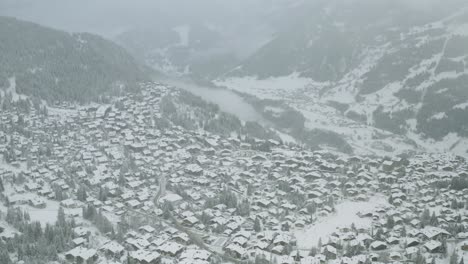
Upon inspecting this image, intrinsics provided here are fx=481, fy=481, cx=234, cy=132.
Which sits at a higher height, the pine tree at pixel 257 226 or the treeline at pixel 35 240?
the pine tree at pixel 257 226

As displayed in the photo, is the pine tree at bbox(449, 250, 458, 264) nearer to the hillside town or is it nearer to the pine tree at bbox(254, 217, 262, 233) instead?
the hillside town

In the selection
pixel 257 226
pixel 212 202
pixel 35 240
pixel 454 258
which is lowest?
pixel 35 240

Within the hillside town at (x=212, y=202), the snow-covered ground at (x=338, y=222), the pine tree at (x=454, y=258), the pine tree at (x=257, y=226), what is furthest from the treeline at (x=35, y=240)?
the pine tree at (x=454, y=258)

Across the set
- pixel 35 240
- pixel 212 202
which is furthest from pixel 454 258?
pixel 35 240

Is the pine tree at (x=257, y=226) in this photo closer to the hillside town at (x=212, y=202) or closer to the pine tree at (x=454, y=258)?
the hillside town at (x=212, y=202)

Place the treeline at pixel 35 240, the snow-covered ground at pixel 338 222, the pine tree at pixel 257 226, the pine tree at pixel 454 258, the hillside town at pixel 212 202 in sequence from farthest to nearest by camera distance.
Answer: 1. the pine tree at pixel 257 226
2. the snow-covered ground at pixel 338 222
3. the hillside town at pixel 212 202
4. the treeline at pixel 35 240
5. the pine tree at pixel 454 258

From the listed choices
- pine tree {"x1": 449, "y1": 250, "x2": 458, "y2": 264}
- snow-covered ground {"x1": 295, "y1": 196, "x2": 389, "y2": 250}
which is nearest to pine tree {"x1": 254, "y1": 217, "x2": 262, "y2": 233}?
snow-covered ground {"x1": 295, "y1": 196, "x2": 389, "y2": 250}

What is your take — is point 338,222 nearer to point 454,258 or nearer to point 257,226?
point 257,226
